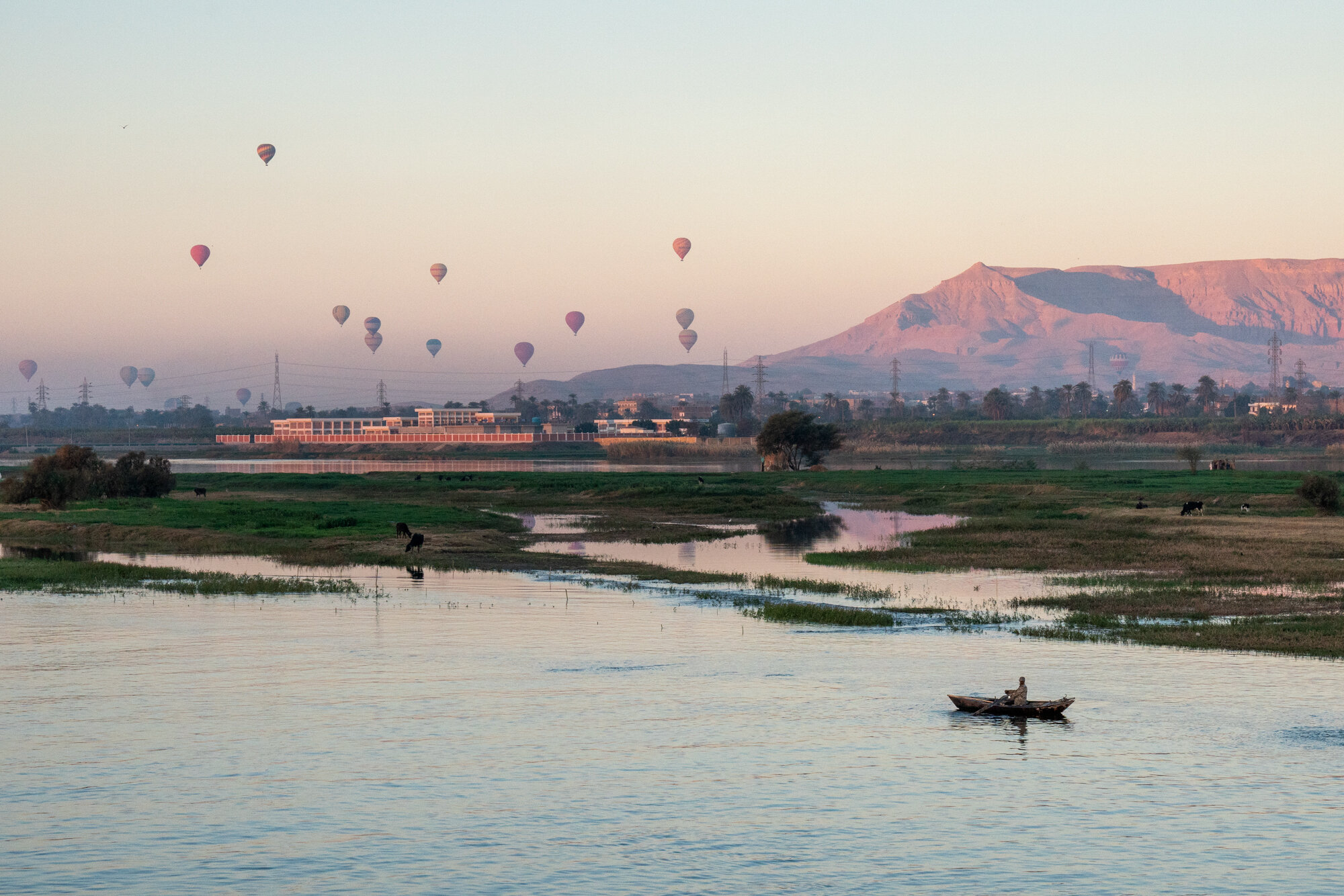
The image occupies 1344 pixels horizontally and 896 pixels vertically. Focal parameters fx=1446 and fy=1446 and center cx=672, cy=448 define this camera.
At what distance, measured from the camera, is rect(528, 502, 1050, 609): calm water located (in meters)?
48.2

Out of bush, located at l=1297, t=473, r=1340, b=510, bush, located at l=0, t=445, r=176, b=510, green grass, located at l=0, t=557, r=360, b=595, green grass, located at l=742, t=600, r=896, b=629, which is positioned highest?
bush, located at l=0, t=445, r=176, b=510

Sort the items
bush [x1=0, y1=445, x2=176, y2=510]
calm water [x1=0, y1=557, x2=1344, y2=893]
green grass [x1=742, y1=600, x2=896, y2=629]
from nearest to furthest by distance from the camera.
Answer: calm water [x1=0, y1=557, x2=1344, y2=893]
green grass [x1=742, y1=600, x2=896, y2=629]
bush [x1=0, y1=445, x2=176, y2=510]

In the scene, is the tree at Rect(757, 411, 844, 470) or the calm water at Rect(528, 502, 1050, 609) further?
the tree at Rect(757, 411, 844, 470)

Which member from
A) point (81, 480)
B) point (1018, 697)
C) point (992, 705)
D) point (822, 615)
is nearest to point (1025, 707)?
point (1018, 697)

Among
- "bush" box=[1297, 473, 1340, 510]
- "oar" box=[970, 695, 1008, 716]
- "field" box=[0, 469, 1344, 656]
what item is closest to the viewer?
"oar" box=[970, 695, 1008, 716]

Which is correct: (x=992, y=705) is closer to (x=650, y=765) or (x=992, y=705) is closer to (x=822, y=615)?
(x=650, y=765)

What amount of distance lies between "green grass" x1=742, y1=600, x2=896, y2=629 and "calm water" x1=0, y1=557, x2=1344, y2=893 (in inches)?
70.2

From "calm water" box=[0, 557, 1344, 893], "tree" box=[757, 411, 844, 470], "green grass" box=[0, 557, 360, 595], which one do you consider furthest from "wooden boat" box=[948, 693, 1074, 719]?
"tree" box=[757, 411, 844, 470]

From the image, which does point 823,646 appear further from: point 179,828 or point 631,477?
point 631,477

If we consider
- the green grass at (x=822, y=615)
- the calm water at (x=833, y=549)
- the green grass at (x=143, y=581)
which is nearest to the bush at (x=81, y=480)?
the calm water at (x=833, y=549)

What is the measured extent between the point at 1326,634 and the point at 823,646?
12640 mm

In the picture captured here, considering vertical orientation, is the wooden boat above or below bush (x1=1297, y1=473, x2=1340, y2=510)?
below

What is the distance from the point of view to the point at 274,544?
6512cm

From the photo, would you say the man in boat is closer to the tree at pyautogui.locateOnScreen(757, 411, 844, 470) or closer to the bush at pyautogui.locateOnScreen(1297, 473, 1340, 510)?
the bush at pyautogui.locateOnScreen(1297, 473, 1340, 510)
